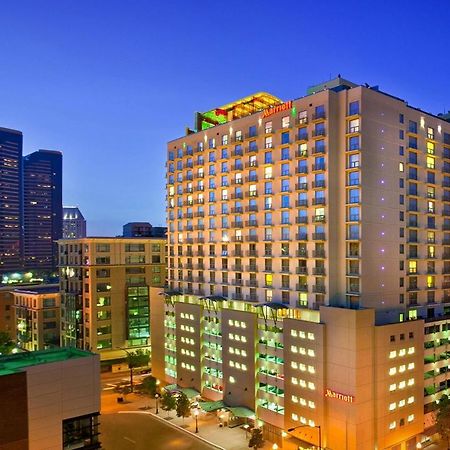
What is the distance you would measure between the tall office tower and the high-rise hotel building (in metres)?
31.1

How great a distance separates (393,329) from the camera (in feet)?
200

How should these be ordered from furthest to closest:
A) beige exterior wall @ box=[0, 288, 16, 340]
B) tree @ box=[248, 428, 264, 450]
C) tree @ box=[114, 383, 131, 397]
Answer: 1. beige exterior wall @ box=[0, 288, 16, 340]
2. tree @ box=[114, 383, 131, 397]
3. tree @ box=[248, 428, 264, 450]

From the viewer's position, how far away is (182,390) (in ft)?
274

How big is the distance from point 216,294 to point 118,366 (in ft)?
128

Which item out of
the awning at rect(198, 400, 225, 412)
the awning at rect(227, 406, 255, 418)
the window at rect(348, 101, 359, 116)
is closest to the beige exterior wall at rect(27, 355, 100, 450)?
the awning at rect(227, 406, 255, 418)

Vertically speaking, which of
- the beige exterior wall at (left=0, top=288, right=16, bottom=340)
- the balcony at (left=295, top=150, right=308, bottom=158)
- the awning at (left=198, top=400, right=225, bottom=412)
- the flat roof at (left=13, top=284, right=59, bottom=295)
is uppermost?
the balcony at (left=295, top=150, right=308, bottom=158)

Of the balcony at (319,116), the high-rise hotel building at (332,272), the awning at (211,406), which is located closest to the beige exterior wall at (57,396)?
the high-rise hotel building at (332,272)

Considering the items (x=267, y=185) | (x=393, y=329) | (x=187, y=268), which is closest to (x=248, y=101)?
(x=267, y=185)

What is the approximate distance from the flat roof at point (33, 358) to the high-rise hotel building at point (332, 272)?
33951mm

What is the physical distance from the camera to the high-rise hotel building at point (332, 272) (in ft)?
197

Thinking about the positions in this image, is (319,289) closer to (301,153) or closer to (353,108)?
(301,153)

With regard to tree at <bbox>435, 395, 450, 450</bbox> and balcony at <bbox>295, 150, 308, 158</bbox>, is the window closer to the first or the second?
balcony at <bbox>295, 150, 308, 158</bbox>

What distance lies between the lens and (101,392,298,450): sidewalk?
65875 mm

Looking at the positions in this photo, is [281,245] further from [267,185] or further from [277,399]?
[277,399]
